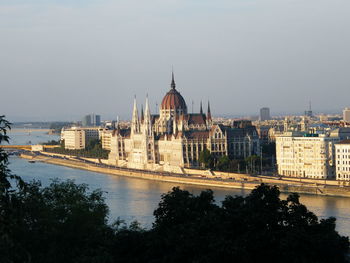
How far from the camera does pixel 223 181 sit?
3788cm

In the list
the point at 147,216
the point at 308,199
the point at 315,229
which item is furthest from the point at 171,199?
the point at 308,199

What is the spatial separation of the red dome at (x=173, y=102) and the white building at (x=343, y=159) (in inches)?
846

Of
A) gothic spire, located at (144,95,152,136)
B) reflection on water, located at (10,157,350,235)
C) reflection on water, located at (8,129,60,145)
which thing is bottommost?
reflection on water, located at (10,157,350,235)

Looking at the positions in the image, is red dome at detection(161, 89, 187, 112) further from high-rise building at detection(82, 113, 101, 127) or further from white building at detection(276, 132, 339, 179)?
high-rise building at detection(82, 113, 101, 127)

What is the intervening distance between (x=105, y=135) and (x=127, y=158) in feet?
36.6

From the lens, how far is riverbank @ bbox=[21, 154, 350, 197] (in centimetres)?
3241

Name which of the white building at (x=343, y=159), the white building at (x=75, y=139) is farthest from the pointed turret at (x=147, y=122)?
the white building at (x=75, y=139)

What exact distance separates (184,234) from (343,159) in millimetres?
23129

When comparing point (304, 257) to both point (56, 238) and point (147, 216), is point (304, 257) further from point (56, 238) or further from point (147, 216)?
point (147, 216)

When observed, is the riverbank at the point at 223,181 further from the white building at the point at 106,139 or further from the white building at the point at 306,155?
the white building at the point at 106,139

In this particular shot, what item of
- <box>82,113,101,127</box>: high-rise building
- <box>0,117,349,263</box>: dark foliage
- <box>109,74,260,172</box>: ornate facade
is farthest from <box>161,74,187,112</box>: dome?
<box>82,113,101,127</box>: high-rise building

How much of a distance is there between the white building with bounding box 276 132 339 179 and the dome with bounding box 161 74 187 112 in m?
16.1

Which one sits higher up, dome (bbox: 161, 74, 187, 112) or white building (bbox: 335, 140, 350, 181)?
dome (bbox: 161, 74, 187, 112)

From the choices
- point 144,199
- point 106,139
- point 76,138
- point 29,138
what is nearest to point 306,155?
point 144,199
